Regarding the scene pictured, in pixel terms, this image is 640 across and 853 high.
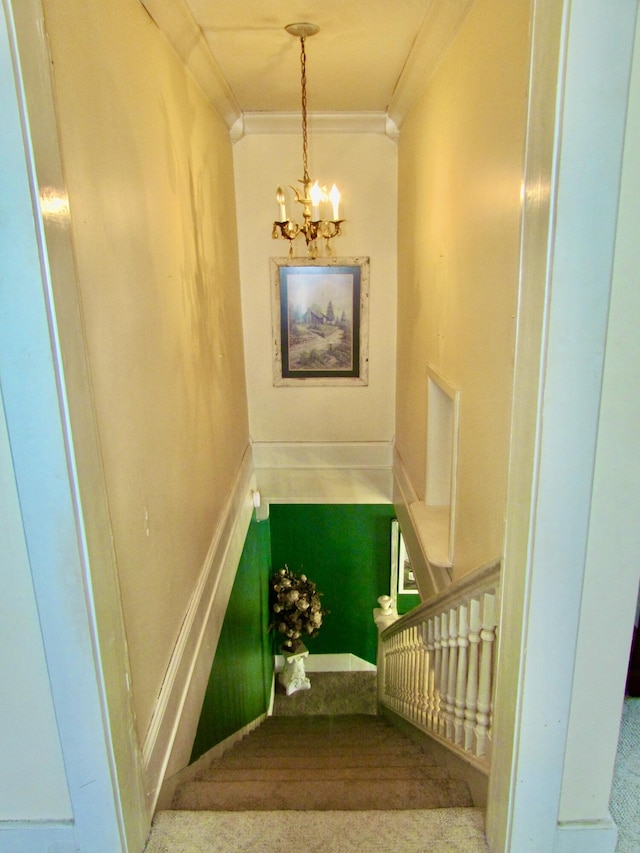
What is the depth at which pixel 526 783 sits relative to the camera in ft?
4.81

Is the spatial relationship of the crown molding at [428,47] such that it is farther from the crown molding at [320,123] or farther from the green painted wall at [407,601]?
the green painted wall at [407,601]

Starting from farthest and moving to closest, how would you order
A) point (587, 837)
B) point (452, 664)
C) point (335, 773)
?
point (335, 773), point (452, 664), point (587, 837)

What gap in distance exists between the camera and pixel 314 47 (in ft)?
10.7

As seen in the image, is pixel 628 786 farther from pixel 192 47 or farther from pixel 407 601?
pixel 407 601

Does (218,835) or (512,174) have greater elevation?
(512,174)

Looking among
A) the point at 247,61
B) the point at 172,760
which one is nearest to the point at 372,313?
the point at 247,61

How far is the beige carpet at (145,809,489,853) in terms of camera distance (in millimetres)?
1647

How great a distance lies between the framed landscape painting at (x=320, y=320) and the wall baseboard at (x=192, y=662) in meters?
1.43

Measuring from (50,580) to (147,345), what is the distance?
3.64ft

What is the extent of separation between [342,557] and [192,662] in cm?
344

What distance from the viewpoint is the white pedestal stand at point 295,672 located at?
233 inches

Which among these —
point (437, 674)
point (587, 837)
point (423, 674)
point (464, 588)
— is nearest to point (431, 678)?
point (423, 674)

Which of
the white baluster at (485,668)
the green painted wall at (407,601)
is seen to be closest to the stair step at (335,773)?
the white baluster at (485,668)

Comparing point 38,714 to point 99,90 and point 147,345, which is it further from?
point 99,90
